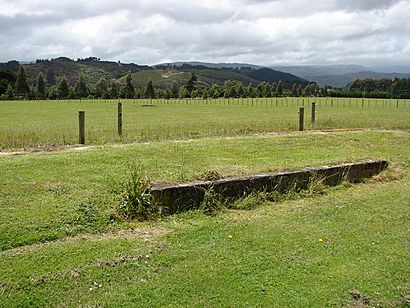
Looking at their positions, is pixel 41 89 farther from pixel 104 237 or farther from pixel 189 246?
pixel 189 246

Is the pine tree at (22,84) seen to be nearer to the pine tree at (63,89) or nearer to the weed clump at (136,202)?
the pine tree at (63,89)

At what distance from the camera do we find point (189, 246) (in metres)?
5.53

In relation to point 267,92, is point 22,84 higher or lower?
higher

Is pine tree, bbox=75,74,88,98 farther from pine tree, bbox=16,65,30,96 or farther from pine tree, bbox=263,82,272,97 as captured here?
pine tree, bbox=263,82,272,97

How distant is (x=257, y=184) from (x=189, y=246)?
2736 millimetres

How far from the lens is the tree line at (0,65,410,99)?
9056 cm

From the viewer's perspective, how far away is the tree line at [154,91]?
90562 millimetres

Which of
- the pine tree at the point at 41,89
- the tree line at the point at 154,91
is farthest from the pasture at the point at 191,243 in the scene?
the pine tree at the point at 41,89

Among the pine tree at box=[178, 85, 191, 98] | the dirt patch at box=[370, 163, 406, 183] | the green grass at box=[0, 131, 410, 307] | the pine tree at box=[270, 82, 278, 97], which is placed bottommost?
the green grass at box=[0, 131, 410, 307]

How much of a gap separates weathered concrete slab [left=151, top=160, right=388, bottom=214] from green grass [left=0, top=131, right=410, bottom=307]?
0.34 m

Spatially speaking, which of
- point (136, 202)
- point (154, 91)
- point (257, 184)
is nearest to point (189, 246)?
point (136, 202)

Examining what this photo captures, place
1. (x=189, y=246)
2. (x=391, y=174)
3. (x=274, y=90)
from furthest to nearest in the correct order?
(x=274, y=90), (x=391, y=174), (x=189, y=246)

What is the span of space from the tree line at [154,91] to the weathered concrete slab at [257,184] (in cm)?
8548

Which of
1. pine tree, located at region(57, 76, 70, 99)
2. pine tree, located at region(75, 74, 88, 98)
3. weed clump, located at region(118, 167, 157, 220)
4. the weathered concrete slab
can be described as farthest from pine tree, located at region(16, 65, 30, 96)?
weed clump, located at region(118, 167, 157, 220)
